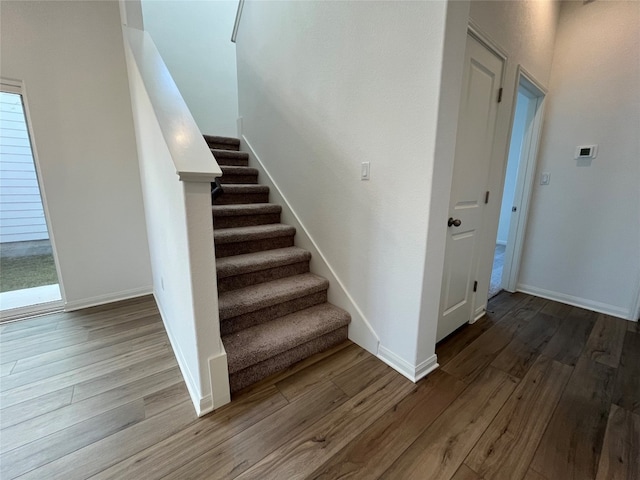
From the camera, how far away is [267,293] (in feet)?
6.01

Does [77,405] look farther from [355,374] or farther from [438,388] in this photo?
[438,388]

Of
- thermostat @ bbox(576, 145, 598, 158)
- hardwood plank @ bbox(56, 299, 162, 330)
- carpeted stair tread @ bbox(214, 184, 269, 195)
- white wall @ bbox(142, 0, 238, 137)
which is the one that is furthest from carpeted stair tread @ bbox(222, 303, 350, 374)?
white wall @ bbox(142, 0, 238, 137)

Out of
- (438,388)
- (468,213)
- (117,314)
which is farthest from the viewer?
(117,314)

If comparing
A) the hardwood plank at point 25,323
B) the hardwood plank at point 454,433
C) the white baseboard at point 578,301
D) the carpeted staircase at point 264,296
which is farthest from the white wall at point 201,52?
the white baseboard at point 578,301

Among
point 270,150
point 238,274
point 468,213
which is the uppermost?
point 270,150

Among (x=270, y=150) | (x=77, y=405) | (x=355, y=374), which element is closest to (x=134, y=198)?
(x=270, y=150)

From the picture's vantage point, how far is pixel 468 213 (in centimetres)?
189

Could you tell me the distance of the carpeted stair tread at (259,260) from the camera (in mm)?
1848

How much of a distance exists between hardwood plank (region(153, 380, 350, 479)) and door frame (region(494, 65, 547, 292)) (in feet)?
7.90

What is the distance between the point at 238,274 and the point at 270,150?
52.7 inches

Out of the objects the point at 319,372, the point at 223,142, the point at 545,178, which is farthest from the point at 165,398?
the point at 545,178

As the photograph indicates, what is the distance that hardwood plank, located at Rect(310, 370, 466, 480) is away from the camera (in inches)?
43.2

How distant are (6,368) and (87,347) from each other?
0.38 m

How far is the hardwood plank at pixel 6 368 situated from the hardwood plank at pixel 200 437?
1139 millimetres
